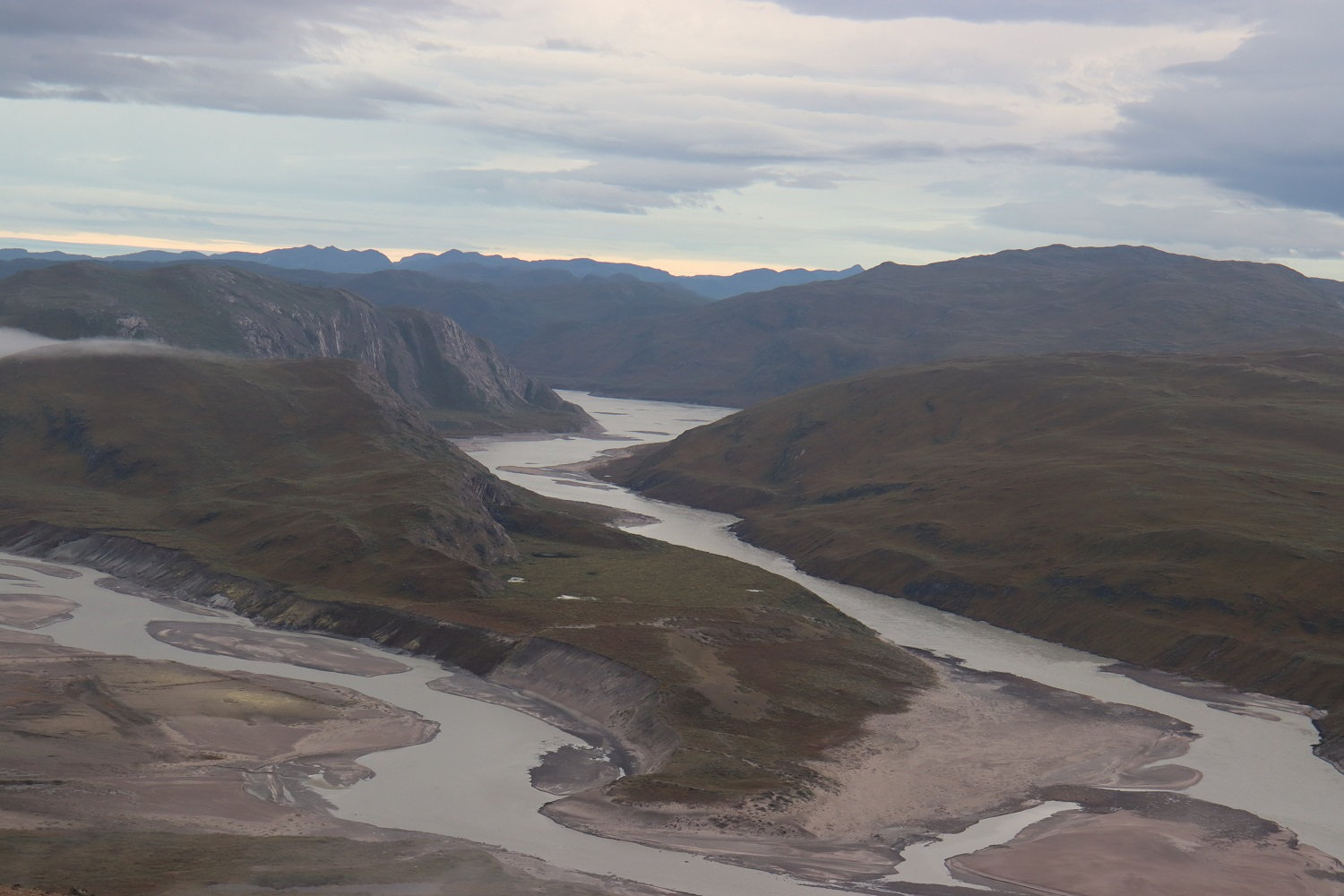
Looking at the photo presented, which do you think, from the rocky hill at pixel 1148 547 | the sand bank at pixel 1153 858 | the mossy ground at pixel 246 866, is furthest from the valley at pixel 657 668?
the rocky hill at pixel 1148 547

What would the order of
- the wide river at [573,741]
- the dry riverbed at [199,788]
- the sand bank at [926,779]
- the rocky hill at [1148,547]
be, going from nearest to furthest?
the dry riverbed at [199,788], the wide river at [573,741], the sand bank at [926,779], the rocky hill at [1148,547]

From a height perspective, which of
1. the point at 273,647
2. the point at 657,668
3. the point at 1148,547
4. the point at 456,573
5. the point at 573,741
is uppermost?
the point at 1148,547

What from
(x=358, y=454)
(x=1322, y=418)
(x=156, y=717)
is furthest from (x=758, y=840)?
(x=1322, y=418)

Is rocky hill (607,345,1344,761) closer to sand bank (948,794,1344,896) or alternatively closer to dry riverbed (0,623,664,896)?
sand bank (948,794,1344,896)

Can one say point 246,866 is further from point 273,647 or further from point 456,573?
point 456,573

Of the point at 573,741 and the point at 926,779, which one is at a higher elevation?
the point at 926,779

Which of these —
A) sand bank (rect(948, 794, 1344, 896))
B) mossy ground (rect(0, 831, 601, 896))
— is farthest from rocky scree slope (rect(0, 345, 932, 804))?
mossy ground (rect(0, 831, 601, 896))

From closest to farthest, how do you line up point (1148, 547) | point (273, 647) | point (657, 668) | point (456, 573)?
1. point (657, 668)
2. point (273, 647)
3. point (456, 573)
4. point (1148, 547)

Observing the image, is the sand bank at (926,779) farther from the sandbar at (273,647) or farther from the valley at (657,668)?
the sandbar at (273,647)

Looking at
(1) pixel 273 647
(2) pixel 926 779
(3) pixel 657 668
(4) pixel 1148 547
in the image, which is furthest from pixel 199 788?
(4) pixel 1148 547
